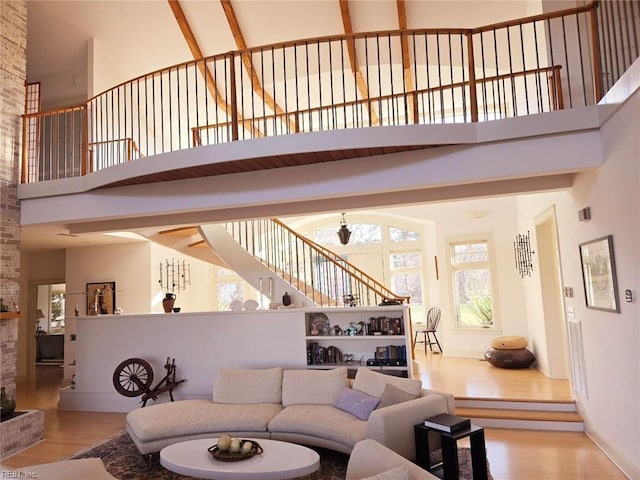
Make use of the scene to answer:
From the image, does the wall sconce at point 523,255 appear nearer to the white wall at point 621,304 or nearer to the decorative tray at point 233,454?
the white wall at point 621,304

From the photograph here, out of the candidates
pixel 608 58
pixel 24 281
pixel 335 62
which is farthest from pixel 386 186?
pixel 24 281

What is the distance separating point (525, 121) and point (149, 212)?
409 cm

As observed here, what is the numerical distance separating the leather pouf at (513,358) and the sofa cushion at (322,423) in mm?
3921

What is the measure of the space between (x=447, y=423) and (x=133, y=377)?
4444mm

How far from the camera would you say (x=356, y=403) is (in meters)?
4.48

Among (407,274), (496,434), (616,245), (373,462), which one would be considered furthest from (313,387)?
(407,274)

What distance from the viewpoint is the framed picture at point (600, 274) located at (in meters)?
3.75

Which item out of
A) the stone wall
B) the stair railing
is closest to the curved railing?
the stone wall

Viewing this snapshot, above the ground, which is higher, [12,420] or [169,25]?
[169,25]

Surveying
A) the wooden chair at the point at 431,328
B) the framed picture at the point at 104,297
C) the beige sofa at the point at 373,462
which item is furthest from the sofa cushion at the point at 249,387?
the framed picture at the point at 104,297

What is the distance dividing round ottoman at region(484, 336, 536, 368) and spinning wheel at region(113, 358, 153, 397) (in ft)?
17.8

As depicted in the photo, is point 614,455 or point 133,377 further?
point 133,377

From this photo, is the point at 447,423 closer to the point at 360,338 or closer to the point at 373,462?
the point at 373,462

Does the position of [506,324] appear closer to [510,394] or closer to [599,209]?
[510,394]
